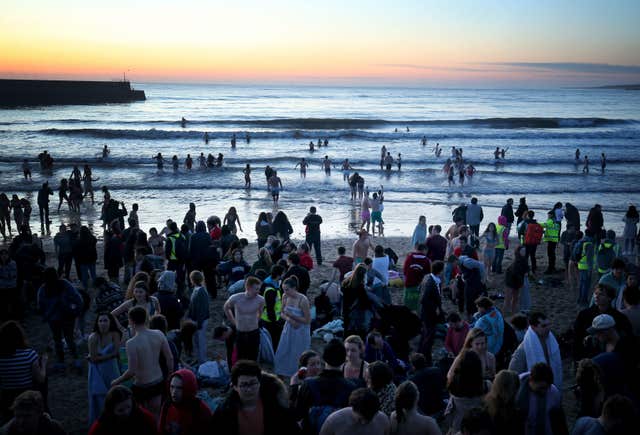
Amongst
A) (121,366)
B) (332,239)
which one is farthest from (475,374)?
(332,239)

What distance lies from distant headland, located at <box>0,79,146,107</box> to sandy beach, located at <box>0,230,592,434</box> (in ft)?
251

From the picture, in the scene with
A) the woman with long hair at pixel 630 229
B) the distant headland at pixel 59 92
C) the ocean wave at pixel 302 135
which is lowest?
the woman with long hair at pixel 630 229

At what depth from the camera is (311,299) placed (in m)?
10.5

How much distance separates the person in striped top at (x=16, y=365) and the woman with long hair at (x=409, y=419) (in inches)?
133

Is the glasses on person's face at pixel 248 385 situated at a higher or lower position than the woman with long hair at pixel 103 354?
higher

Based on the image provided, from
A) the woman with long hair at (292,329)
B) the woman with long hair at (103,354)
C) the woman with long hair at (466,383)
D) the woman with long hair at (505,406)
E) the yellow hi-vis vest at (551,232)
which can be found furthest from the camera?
the yellow hi-vis vest at (551,232)

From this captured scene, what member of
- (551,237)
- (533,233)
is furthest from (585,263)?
(551,237)

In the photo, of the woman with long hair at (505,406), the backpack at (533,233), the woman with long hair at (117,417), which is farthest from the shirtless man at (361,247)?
the woman with long hair at (117,417)

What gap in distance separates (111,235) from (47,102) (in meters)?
84.3

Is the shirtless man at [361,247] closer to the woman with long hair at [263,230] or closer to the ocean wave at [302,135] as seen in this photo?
the woman with long hair at [263,230]

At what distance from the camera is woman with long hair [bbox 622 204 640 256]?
1335 centimetres

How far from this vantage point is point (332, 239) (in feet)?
55.5

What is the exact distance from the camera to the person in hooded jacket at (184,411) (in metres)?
3.83

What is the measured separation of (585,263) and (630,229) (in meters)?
4.66
